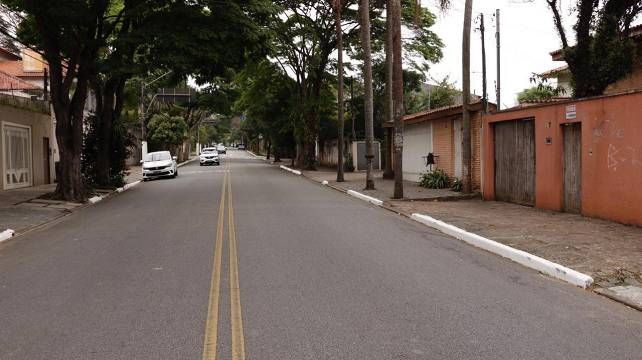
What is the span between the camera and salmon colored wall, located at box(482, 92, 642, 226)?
1202 cm

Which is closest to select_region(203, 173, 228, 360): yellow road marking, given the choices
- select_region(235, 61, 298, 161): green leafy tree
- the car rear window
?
the car rear window

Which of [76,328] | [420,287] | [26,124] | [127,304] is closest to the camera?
[76,328]

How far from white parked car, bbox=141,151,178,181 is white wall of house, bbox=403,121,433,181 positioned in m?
13.3

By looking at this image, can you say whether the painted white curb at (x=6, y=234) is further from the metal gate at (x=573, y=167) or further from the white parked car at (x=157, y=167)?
the white parked car at (x=157, y=167)

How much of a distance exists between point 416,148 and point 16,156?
16.2 m

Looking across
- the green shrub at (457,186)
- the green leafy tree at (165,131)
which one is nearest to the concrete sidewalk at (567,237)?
the green shrub at (457,186)

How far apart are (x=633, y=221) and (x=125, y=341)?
10.0m

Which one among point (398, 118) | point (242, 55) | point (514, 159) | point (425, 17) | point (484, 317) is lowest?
point (484, 317)

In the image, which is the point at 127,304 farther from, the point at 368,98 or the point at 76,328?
the point at 368,98

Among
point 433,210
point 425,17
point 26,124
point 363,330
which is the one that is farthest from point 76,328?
point 425,17

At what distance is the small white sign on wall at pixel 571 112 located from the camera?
14.0 m

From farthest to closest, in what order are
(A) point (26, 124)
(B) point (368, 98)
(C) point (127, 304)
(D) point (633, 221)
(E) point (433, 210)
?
(A) point (26, 124) < (B) point (368, 98) < (E) point (433, 210) < (D) point (633, 221) < (C) point (127, 304)

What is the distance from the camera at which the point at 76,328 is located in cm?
570

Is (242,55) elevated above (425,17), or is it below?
below
